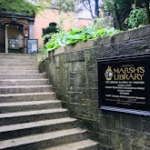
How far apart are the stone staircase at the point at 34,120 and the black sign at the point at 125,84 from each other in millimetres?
1002

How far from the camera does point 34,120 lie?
12.6 feet

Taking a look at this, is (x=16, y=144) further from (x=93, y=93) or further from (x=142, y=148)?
(x=142, y=148)

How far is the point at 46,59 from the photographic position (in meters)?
5.75

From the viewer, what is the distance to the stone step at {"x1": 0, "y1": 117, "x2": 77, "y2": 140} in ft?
10.6

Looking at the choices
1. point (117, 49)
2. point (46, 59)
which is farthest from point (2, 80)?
point (117, 49)

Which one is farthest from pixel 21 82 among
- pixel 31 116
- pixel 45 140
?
pixel 45 140

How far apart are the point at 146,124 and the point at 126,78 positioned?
0.78 metres

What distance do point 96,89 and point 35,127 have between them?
58.9 inches

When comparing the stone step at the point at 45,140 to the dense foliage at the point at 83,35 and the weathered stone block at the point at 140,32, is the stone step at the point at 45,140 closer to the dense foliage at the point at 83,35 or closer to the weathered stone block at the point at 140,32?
the dense foliage at the point at 83,35

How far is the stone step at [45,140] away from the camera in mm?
3010

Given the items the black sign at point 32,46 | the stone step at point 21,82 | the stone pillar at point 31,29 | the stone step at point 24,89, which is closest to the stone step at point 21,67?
the stone step at point 21,82

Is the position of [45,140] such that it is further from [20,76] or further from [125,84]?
[20,76]

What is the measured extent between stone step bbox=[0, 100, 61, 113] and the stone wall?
0.94 feet

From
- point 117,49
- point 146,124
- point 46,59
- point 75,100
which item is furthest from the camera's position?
point 46,59
